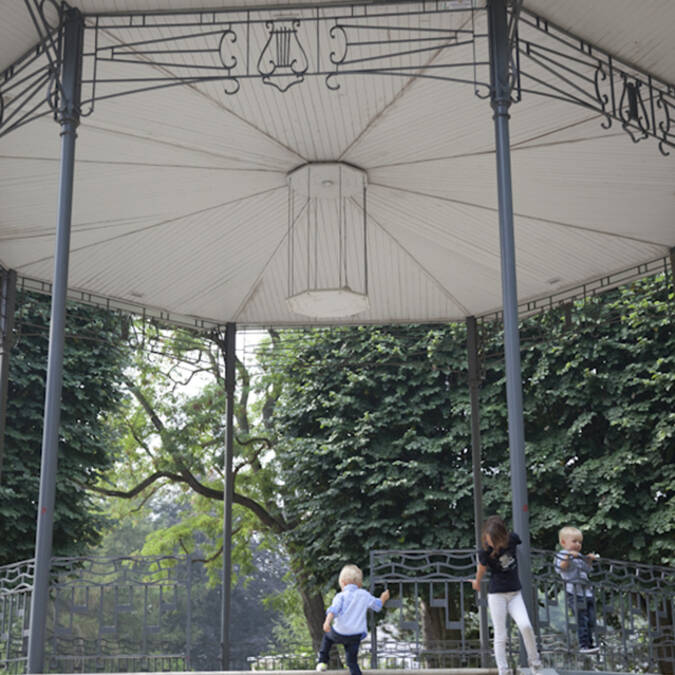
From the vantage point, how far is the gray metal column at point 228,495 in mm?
13827

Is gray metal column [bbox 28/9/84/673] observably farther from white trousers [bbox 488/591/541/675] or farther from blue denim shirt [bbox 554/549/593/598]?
blue denim shirt [bbox 554/549/593/598]

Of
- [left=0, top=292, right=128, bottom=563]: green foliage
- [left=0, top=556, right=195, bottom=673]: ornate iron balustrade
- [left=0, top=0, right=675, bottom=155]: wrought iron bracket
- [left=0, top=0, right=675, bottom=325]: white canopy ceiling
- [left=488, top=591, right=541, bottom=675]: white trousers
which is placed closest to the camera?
[left=488, top=591, right=541, bottom=675]: white trousers

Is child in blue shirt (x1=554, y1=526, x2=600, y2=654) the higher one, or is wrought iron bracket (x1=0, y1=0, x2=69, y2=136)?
wrought iron bracket (x1=0, y1=0, x2=69, y2=136)

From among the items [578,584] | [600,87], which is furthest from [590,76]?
[578,584]

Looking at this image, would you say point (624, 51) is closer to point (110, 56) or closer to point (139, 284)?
point (110, 56)

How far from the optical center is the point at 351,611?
26.1ft

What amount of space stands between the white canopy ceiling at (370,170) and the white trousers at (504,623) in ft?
14.2

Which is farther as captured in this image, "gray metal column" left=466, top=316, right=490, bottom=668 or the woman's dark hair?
"gray metal column" left=466, top=316, right=490, bottom=668

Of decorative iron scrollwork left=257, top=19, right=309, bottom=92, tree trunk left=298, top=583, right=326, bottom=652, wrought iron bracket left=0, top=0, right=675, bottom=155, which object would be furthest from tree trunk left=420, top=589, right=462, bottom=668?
decorative iron scrollwork left=257, top=19, right=309, bottom=92

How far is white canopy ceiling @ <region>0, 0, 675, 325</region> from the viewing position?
27.2 feet

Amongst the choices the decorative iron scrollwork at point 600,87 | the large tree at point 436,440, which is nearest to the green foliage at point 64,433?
the large tree at point 436,440

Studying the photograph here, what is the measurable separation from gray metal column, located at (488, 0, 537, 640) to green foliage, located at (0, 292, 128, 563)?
1181 cm

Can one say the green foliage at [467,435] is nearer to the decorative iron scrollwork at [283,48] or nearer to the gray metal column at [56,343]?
the decorative iron scrollwork at [283,48]

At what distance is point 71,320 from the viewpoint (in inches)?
826
